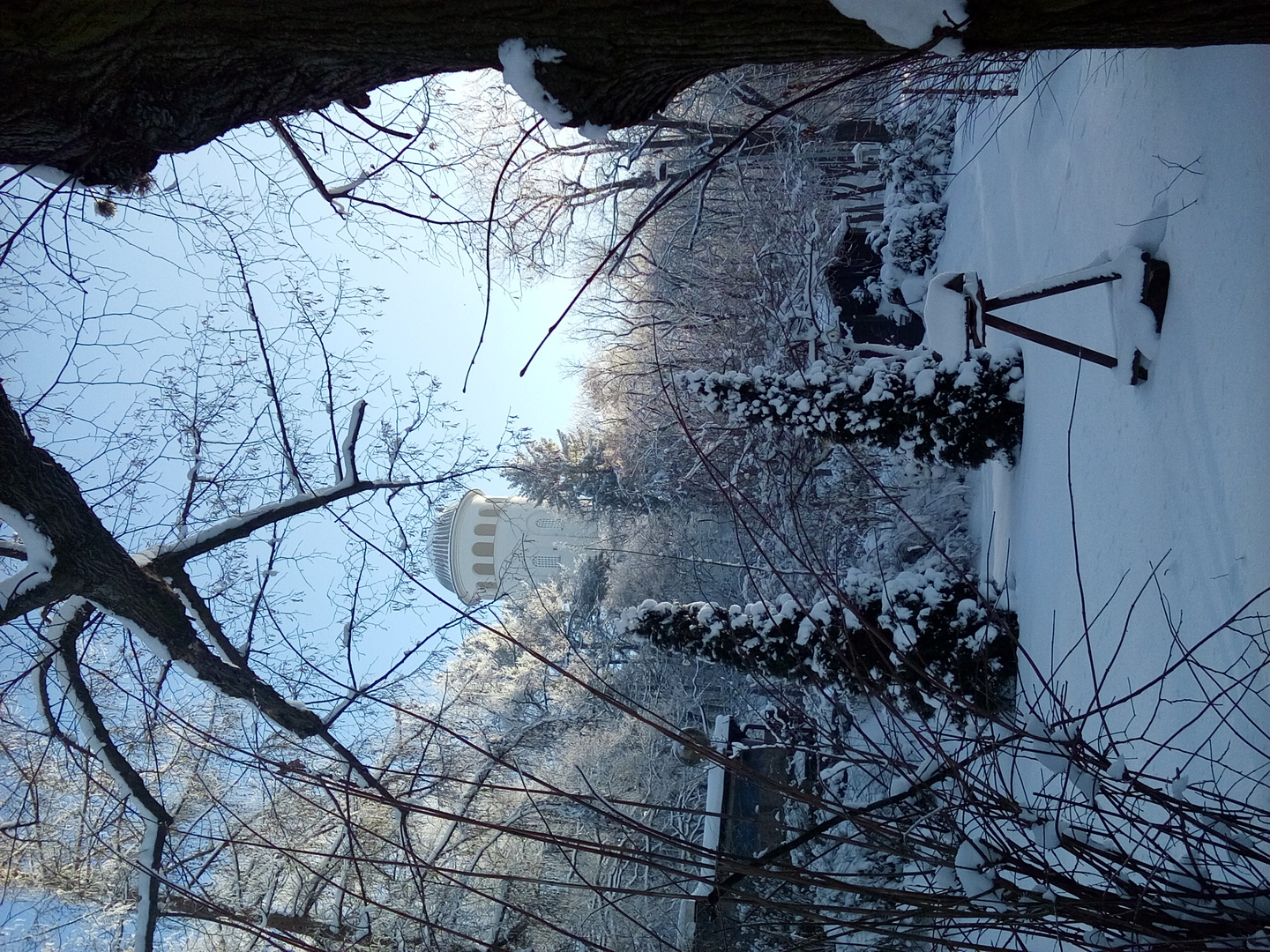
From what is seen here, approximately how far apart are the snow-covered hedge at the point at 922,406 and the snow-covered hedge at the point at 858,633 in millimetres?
1317

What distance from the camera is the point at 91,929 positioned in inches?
354

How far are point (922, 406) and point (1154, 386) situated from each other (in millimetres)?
3791

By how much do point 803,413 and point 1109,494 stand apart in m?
4.11

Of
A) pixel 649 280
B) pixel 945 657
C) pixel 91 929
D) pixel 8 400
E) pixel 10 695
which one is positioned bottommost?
pixel 91 929

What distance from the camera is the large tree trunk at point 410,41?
2.42 meters

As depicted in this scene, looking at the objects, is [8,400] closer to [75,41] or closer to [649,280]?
[75,41]

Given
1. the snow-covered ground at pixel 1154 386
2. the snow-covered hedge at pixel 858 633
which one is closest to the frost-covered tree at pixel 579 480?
the snow-covered hedge at pixel 858 633

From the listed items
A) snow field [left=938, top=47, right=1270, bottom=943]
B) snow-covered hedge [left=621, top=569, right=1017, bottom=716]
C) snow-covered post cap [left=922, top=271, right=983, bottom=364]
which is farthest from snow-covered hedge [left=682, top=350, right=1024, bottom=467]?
snow-covered post cap [left=922, top=271, right=983, bottom=364]

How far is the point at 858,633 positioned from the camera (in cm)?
760

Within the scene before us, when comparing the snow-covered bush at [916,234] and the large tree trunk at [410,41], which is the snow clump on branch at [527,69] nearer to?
the large tree trunk at [410,41]

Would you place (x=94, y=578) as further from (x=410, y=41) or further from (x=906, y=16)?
(x=906, y=16)

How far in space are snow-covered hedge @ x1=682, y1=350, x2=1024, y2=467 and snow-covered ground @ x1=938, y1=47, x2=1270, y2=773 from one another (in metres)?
0.60

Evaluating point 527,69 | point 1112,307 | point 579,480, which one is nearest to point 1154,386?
point 1112,307

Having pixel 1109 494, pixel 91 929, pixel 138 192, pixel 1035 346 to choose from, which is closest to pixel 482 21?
pixel 138 192
